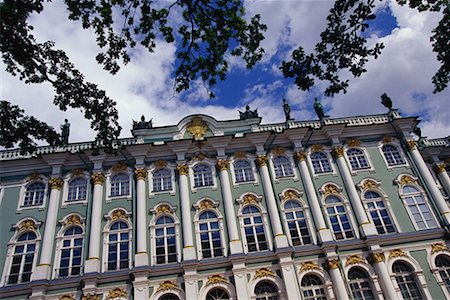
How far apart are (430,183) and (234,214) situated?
11.6 m

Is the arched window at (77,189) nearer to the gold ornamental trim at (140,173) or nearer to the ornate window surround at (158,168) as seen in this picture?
the gold ornamental trim at (140,173)

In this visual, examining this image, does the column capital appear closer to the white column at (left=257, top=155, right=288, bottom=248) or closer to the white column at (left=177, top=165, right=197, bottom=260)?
→ the white column at (left=177, top=165, right=197, bottom=260)

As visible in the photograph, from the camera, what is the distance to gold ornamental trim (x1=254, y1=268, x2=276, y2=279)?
18.3 meters

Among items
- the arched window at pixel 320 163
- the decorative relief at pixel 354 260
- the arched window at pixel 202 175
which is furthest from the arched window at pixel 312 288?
the arched window at pixel 202 175

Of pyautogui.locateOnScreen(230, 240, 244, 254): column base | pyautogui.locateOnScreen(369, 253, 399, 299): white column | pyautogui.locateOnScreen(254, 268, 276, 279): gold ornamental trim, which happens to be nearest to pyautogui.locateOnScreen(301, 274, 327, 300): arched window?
pyautogui.locateOnScreen(254, 268, 276, 279): gold ornamental trim

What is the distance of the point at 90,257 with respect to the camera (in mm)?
18500

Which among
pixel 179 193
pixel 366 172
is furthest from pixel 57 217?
pixel 366 172

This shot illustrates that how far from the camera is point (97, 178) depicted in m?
21.1

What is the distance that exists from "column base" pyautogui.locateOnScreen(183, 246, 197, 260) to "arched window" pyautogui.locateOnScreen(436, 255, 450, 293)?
12.6 meters

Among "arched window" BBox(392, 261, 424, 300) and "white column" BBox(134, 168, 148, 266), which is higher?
"white column" BBox(134, 168, 148, 266)

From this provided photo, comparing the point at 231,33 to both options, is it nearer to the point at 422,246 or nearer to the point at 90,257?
the point at 90,257

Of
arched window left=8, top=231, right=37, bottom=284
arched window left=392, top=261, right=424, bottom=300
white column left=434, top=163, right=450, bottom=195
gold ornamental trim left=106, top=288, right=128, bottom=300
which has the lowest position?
arched window left=392, top=261, right=424, bottom=300

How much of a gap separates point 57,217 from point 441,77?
1902 cm

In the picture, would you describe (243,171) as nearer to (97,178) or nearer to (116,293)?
(97,178)
